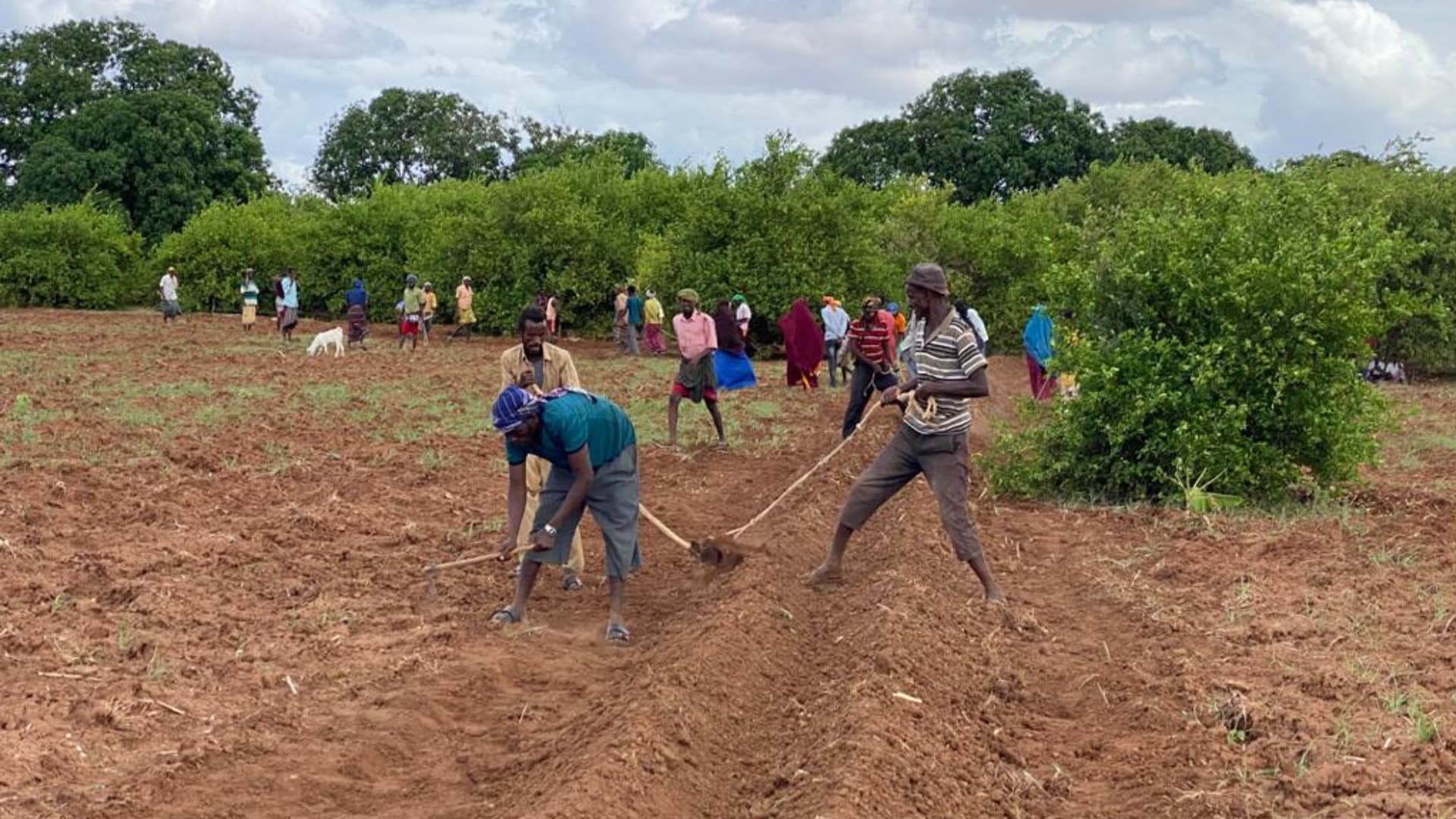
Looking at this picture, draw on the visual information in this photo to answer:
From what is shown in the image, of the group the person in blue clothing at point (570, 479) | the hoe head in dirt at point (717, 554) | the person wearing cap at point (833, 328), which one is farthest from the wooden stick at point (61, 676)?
the person wearing cap at point (833, 328)

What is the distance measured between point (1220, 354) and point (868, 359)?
128 inches

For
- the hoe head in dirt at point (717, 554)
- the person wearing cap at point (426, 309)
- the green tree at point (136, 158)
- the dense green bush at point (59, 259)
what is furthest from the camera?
the green tree at point (136, 158)

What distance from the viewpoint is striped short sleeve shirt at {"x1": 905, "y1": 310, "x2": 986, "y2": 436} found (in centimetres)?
772

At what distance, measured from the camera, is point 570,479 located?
25.1ft

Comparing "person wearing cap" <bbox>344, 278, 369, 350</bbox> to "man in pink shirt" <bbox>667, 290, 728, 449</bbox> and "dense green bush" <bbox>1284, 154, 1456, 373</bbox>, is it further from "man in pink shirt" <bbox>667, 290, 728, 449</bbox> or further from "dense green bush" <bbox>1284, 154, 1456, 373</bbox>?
"dense green bush" <bbox>1284, 154, 1456, 373</bbox>

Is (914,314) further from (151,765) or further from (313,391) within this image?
(313,391)

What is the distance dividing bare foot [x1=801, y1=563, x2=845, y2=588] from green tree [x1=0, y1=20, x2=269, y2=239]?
1710 inches

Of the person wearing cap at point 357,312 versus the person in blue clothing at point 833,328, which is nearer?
the person in blue clothing at point 833,328

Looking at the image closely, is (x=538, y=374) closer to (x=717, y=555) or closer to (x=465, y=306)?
(x=717, y=555)

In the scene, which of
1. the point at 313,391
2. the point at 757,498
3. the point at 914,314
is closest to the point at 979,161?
the point at 313,391

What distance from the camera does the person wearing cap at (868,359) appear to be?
13.3 m

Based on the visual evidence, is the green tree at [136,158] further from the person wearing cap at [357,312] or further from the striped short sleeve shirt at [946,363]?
the striped short sleeve shirt at [946,363]

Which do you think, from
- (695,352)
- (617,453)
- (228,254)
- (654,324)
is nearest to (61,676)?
(617,453)

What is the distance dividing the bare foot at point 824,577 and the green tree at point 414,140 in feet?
198
